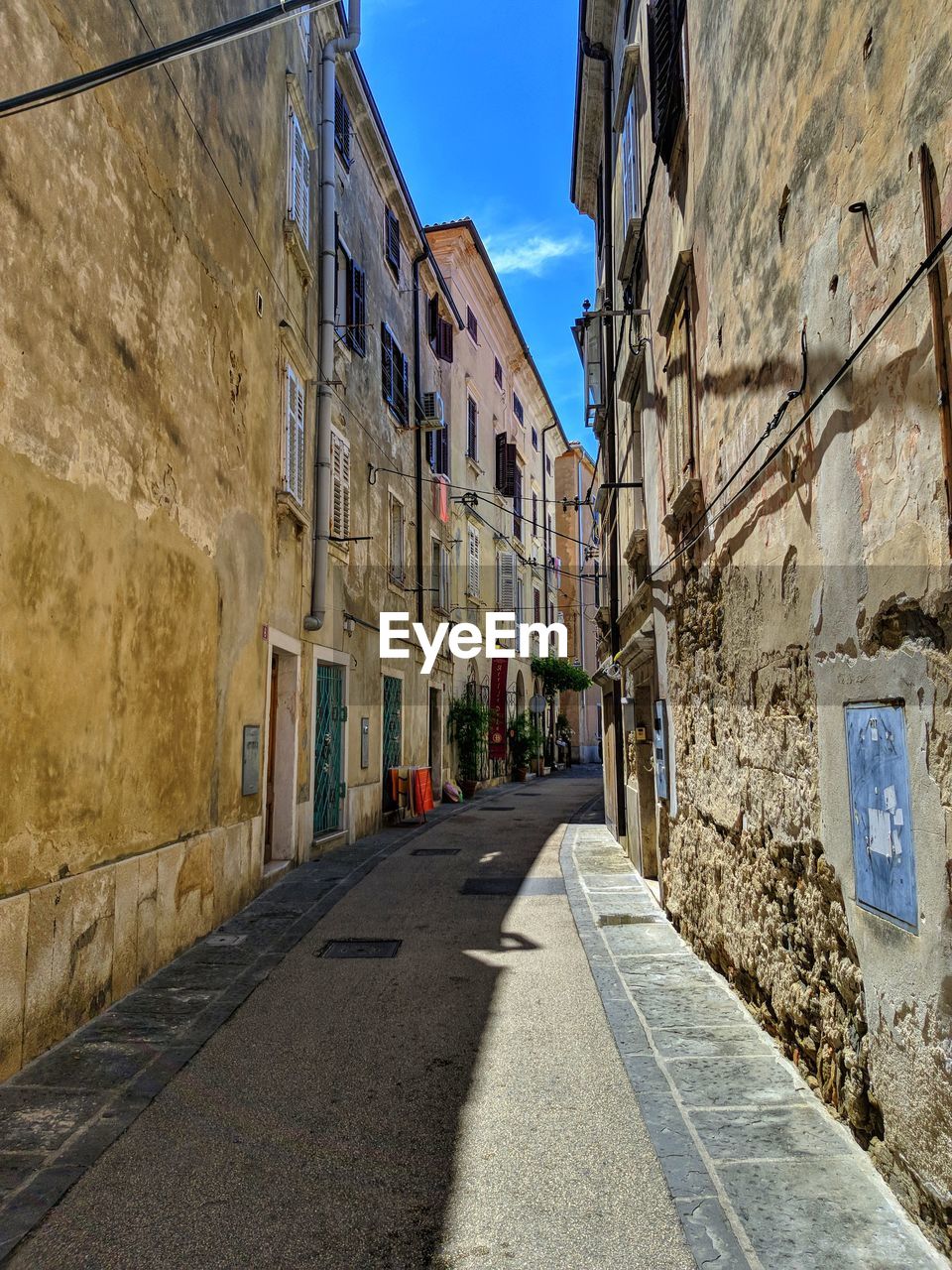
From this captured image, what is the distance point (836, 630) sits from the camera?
3.94 meters

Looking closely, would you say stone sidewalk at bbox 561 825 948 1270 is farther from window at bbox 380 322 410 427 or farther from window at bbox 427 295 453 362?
window at bbox 427 295 453 362

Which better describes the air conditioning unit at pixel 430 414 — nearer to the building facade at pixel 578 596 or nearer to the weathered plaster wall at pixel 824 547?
the weathered plaster wall at pixel 824 547

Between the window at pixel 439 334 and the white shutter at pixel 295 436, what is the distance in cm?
1021

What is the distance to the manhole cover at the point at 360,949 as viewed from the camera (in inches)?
285

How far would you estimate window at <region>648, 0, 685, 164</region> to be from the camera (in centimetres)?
740

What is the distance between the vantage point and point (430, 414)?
64.8 feet

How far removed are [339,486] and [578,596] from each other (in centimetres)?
3483

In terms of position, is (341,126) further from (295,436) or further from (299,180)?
(295,436)

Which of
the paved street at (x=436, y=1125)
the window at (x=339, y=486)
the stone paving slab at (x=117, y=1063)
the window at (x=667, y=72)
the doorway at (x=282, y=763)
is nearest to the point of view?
the paved street at (x=436, y=1125)

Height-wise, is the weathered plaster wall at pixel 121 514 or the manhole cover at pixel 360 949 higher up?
the weathered plaster wall at pixel 121 514

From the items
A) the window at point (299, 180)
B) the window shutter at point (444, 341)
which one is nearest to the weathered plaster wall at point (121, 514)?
the window at point (299, 180)

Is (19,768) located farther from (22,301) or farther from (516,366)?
(516,366)

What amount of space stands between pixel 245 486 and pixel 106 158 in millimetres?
3552

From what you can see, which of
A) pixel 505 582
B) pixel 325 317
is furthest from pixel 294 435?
pixel 505 582
